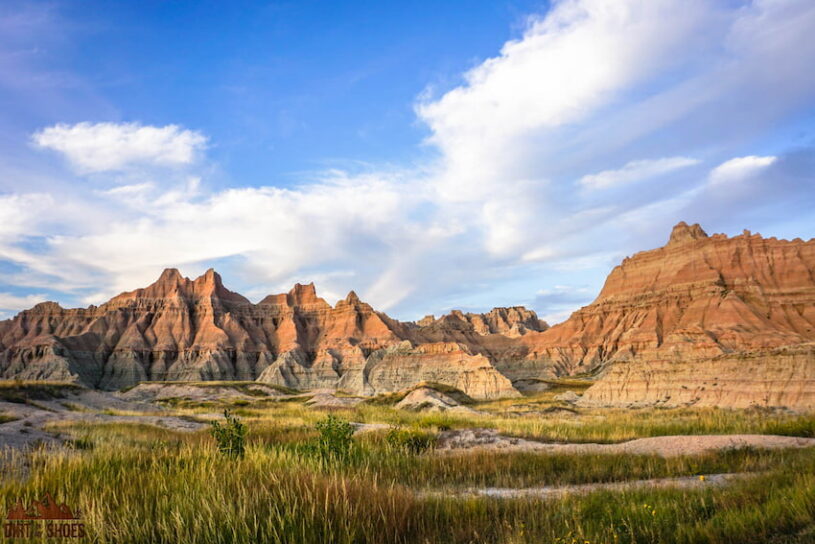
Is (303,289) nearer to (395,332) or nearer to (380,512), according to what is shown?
(395,332)

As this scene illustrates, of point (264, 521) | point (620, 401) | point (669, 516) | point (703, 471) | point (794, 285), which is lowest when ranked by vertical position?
point (620, 401)

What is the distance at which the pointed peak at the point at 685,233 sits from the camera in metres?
131

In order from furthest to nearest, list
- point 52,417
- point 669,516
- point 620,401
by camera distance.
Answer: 1. point 620,401
2. point 52,417
3. point 669,516

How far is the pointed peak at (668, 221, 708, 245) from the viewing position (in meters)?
131

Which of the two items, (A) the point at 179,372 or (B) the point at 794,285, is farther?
(A) the point at 179,372

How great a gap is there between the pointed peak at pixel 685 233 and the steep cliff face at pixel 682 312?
25 cm

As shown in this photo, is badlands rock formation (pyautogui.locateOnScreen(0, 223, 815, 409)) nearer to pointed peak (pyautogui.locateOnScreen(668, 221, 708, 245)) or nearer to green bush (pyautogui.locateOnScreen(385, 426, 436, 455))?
pointed peak (pyautogui.locateOnScreen(668, 221, 708, 245))

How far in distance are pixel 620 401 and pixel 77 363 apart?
128 metres

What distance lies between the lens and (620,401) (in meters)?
42.1

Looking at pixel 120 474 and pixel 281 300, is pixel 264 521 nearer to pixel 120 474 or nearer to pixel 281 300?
pixel 120 474

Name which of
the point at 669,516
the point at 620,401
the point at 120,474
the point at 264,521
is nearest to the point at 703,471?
the point at 669,516

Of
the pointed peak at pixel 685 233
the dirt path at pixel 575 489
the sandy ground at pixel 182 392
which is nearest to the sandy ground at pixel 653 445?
the dirt path at pixel 575 489

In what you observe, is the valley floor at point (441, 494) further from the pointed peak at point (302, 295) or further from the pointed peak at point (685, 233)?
the pointed peak at point (302, 295)

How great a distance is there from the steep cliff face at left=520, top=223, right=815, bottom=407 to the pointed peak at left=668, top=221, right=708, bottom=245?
0.25 metres
